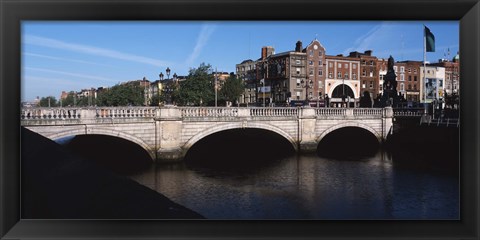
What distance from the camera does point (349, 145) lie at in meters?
25.1

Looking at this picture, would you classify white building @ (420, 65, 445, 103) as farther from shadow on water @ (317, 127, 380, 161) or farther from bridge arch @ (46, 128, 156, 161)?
bridge arch @ (46, 128, 156, 161)

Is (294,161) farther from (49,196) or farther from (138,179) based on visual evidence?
(49,196)

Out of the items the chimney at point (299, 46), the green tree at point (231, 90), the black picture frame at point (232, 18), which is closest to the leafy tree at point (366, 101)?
the chimney at point (299, 46)

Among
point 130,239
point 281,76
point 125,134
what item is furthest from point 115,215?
point 281,76

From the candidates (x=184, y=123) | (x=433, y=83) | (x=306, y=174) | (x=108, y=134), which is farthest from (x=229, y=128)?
(x=433, y=83)

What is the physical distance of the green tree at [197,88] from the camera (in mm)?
30188

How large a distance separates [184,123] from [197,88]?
522 inches

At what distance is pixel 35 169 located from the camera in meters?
6.80

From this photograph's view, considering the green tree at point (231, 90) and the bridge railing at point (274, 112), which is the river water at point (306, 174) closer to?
the bridge railing at point (274, 112)

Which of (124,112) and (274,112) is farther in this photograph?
(274,112)

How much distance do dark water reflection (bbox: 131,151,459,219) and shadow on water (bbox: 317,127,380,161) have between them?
84.5 inches

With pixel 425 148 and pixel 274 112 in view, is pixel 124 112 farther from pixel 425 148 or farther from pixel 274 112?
pixel 425 148

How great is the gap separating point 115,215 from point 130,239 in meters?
1.50

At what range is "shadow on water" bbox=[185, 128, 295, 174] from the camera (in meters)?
18.3
